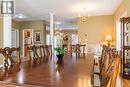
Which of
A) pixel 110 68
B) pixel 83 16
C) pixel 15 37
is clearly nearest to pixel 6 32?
pixel 110 68

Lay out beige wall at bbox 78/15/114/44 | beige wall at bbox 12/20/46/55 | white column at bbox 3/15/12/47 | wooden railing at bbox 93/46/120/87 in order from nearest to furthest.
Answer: wooden railing at bbox 93/46/120/87, white column at bbox 3/15/12/47, beige wall at bbox 78/15/114/44, beige wall at bbox 12/20/46/55

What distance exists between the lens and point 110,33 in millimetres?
8289

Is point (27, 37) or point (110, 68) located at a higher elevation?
point (27, 37)

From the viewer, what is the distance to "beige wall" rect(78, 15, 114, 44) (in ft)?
27.3

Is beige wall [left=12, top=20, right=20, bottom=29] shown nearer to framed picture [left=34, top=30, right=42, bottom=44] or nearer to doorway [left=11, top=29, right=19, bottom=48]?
doorway [left=11, top=29, right=19, bottom=48]

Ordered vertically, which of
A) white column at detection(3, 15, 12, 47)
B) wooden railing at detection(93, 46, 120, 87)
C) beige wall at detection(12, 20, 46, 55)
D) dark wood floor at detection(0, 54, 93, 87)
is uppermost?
beige wall at detection(12, 20, 46, 55)

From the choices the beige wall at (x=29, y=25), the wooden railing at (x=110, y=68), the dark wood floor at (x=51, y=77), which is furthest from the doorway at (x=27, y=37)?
the dark wood floor at (x=51, y=77)

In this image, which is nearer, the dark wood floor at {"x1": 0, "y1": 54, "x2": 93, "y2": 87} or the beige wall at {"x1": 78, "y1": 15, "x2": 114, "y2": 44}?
the dark wood floor at {"x1": 0, "y1": 54, "x2": 93, "y2": 87}

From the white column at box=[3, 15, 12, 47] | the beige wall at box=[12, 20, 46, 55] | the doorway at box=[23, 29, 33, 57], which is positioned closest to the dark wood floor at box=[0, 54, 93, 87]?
the white column at box=[3, 15, 12, 47]

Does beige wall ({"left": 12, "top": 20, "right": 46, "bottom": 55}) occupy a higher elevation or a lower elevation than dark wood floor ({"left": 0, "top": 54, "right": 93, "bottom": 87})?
higher

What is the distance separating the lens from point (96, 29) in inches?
336

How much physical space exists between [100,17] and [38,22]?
413 cm

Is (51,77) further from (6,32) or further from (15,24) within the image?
(15,24)

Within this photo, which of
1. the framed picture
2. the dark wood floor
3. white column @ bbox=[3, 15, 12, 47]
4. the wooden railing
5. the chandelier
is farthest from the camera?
the framed picture
